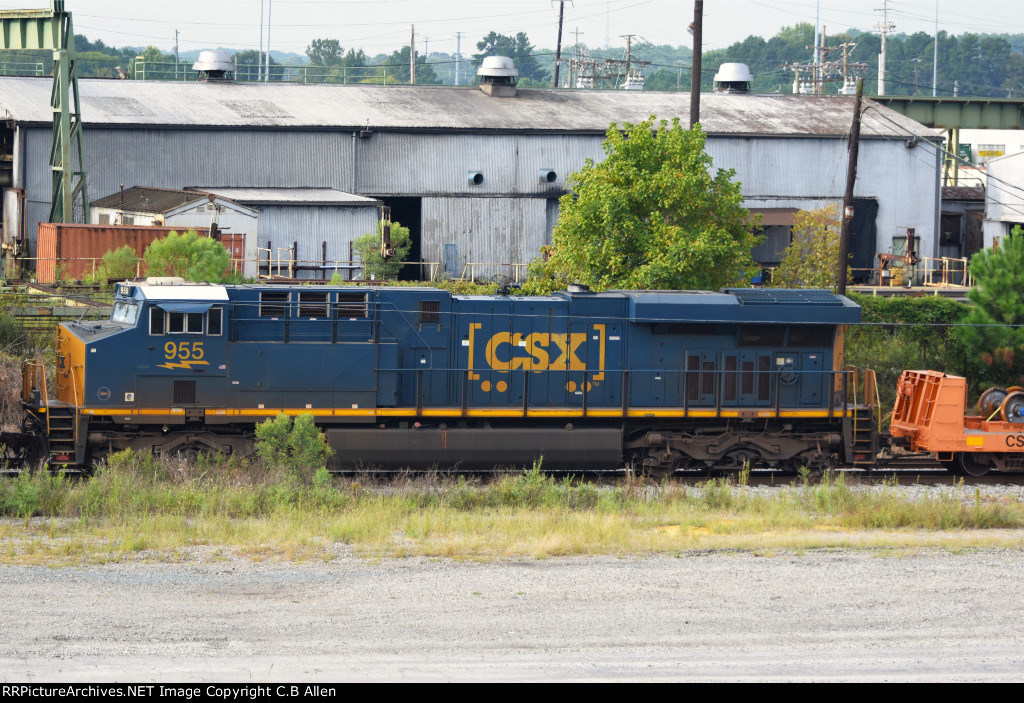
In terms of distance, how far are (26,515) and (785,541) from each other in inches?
397

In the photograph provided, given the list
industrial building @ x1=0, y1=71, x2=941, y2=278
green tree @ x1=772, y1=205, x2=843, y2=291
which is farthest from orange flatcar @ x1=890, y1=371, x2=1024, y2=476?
industrial building @ x1=0, y1=71, x2=941, y2=278

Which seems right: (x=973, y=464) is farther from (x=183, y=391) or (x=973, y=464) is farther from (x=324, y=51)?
(x=324, y=51)

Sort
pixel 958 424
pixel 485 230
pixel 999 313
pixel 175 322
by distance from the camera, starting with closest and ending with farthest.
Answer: pixel 175 322 → pixel 958 424 → pixel 999 313 → pixel 485 230

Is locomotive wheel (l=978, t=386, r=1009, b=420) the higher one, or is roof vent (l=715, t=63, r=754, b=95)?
roof vent (l=715, t=63, r=754, b=95)

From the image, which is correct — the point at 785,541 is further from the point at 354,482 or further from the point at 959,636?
the point at 354,482

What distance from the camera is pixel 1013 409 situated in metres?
21.0

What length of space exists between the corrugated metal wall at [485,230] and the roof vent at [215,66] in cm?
1288

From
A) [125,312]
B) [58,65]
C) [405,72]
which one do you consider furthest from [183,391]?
[405,72]

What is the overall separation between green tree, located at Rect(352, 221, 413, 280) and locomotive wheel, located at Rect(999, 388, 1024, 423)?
2588cm

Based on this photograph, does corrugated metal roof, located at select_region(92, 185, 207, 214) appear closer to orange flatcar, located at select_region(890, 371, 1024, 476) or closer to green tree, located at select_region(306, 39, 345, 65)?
orange flatcar, located at select_region(890, 371, 1024, 476)

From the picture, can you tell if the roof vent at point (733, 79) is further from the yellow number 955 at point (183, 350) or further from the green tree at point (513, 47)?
the green tree at point (513, 47)

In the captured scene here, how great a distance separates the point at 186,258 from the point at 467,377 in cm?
1425

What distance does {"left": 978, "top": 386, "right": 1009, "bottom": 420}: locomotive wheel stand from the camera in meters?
21.5

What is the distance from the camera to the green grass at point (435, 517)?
14.0m
